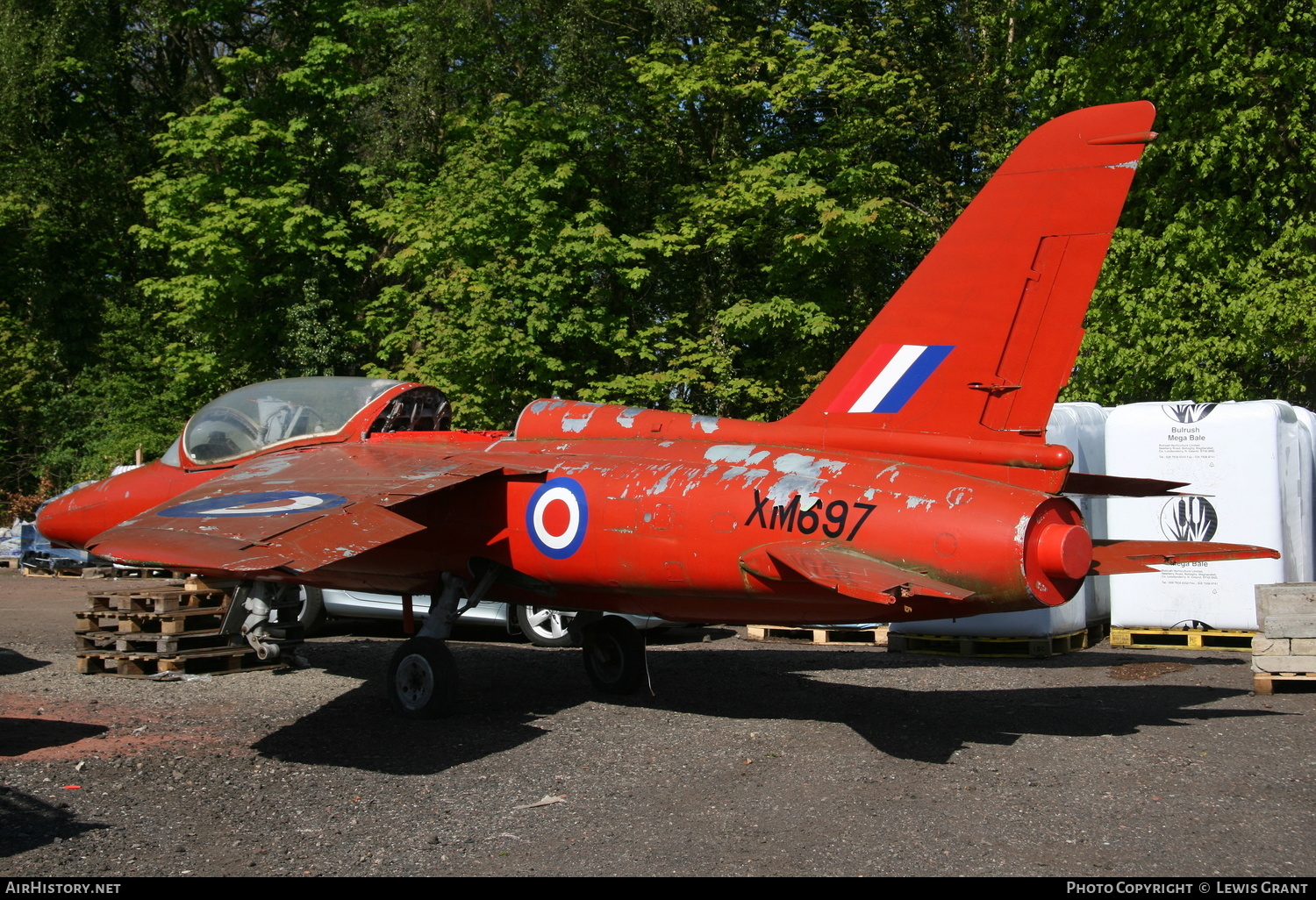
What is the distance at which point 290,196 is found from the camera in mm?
26891

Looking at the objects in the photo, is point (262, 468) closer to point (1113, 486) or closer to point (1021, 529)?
point (1021, 529)

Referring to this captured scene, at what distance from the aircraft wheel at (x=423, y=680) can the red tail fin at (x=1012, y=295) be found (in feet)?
13.8

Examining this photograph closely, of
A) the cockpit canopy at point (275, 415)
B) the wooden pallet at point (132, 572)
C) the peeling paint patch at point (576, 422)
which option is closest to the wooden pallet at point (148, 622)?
the cockpit canopy at point (275, 415)

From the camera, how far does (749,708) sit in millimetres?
9383

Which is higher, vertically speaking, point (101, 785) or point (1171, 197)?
point (1171, 197)

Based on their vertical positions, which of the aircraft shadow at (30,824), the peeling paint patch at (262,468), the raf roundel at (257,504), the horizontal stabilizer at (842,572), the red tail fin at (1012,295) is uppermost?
the red tail fin at (1012,295)

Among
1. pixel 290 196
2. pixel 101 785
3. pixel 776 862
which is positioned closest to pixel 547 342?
pixel 290 196

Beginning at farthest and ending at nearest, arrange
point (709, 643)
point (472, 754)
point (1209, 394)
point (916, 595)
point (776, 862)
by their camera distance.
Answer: point (1209, 394) → point (709, 643) → point (472, 754) → point (916, 595) → point (776, 862)

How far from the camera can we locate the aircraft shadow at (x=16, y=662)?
11109 mm

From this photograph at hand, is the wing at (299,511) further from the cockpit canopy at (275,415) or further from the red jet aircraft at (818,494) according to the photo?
the cockpit canopy at (275,415)

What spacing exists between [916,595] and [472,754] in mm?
3638

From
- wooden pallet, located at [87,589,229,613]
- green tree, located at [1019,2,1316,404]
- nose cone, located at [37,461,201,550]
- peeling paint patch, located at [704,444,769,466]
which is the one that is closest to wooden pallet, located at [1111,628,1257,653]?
peeling paint patch, located at [704,444,769,466]

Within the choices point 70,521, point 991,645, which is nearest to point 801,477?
point 991,645

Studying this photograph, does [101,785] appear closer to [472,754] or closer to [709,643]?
[472,754]
